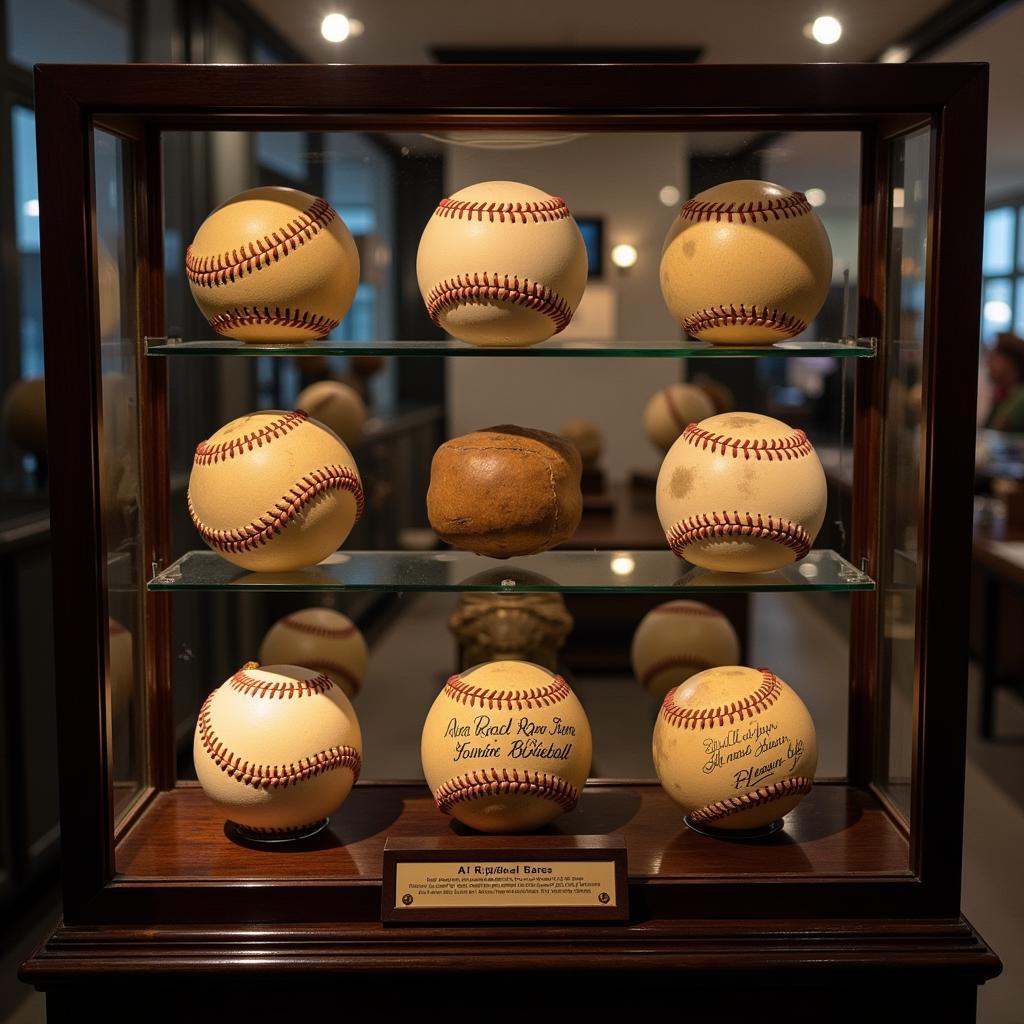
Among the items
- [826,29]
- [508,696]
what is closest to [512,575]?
[508,696]

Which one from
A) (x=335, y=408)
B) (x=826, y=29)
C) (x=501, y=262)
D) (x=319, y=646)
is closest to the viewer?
(x=501, y=262)

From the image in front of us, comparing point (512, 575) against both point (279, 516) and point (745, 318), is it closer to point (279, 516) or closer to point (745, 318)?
point (279, 516)

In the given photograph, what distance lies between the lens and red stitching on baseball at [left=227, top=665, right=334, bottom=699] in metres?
1.51

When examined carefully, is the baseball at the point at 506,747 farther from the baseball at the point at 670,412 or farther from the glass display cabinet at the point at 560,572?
the baseball at the point at 670,412

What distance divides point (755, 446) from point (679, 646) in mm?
808

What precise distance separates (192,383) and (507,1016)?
2718 millimetres

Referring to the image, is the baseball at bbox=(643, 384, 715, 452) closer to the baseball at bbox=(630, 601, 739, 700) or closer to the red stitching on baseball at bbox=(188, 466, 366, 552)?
the baseball at bbox=(630, 601, 739, 700)

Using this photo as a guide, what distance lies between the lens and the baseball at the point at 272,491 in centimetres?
144

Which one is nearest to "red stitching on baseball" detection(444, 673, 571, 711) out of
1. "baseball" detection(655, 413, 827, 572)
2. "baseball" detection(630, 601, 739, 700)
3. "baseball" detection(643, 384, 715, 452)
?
"baseball" detection(655, 413, 827, 572)

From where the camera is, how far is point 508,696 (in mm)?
1478

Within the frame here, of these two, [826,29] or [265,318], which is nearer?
[265,318]

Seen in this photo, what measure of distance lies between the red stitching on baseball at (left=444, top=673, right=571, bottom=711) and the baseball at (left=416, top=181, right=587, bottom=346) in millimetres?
445

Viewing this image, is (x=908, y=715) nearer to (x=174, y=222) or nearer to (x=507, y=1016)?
(x=507, y=1016)

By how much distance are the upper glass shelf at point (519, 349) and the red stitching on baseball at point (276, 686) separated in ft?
1.38
